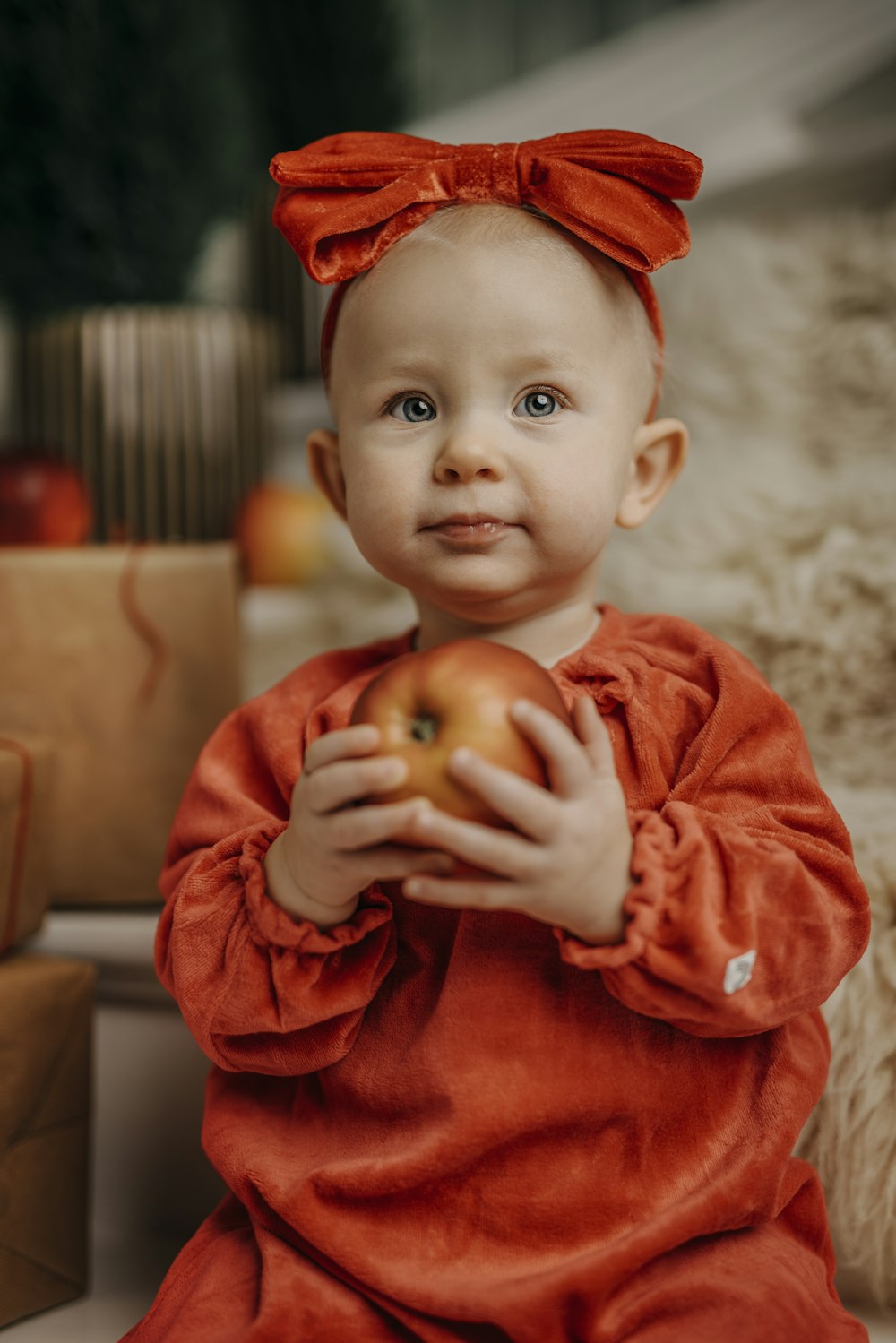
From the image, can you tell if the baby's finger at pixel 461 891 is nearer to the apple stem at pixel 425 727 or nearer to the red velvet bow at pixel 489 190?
the apple stem at pixel 425 727

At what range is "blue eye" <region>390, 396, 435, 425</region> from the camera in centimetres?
80

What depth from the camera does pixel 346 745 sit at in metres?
0.63

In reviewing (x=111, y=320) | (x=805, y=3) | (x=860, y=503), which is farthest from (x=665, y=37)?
(x=860, y=503)

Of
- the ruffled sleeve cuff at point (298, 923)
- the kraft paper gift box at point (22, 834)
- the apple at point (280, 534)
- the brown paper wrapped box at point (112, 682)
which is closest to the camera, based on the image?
the ruffled sleeve cuff at point (298, 923)

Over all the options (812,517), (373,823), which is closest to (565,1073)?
(373,823)

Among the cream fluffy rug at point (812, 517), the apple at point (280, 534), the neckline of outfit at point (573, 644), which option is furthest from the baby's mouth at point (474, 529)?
the apple at point (280, 534)

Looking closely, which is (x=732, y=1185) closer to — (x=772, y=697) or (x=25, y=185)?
(x=772, y=697)

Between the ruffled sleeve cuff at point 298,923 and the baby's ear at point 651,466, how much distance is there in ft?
1.15

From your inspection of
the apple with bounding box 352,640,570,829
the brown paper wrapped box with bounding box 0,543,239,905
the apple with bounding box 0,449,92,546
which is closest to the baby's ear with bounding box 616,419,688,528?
the apple with bounding box 352,640,570,829

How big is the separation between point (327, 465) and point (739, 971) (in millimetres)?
513

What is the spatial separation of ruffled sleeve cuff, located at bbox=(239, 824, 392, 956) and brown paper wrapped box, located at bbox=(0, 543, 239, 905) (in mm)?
525

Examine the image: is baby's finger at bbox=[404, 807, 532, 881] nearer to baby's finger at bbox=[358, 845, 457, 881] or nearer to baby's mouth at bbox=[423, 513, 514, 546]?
baby's finger at bbox=[358, 845, 457, 881]

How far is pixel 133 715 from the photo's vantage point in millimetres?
1242

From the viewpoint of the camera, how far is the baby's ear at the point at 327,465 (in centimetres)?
94
